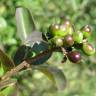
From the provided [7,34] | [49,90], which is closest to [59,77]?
[7,34]

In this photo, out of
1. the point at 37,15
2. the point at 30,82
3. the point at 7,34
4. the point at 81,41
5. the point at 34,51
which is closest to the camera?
the point at 81,41

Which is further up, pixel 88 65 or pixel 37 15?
pixel 37 15

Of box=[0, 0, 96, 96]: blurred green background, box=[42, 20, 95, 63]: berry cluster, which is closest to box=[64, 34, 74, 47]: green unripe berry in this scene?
box=[42, 20, 95, 63]: berry cluster

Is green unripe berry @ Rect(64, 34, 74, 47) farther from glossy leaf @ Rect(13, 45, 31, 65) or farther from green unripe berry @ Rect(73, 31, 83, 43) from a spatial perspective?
glossy leaf @ Rect(13, 45, 31, 65)

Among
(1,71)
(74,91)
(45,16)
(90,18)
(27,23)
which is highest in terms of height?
(27,23)

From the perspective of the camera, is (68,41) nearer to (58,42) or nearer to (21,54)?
(58,42)

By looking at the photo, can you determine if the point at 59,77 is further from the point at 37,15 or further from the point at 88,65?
the point at 88,65
